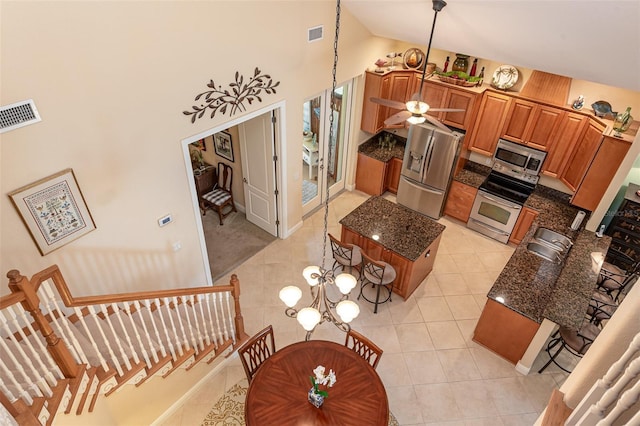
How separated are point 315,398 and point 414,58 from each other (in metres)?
5.75

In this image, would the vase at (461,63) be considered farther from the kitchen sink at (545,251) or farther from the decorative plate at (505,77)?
the kitchen sink at (545,251)

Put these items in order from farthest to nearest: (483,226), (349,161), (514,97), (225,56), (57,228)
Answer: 1. (349,161)
2. (483,226)
3. (514,97)
4. (225,56)
5. (57,228)

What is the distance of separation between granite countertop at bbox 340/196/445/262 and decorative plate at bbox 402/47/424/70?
2.57 meters

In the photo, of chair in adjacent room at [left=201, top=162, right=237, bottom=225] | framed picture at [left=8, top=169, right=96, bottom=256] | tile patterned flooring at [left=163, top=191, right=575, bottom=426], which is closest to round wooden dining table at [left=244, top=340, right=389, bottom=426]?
tile patterned flooring at [left=163, top=191, right=575, bottom=426]

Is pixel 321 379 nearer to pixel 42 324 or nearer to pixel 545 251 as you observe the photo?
pixel 42 324

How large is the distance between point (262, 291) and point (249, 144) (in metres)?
2.32

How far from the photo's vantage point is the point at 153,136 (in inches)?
163

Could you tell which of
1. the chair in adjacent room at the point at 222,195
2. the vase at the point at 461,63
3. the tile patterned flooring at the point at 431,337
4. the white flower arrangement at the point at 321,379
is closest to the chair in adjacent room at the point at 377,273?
the tile patterned flooring at the point at 431,337

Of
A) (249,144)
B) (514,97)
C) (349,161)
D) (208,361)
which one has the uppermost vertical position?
(514,97)

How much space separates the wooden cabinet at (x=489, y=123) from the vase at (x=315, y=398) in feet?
16.6

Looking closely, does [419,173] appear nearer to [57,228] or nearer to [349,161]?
[349,161]

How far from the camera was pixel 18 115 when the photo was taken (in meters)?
3.10

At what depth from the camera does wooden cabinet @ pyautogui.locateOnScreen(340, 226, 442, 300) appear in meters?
5.66

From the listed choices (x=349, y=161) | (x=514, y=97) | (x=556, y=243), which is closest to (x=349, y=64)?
(x=349, y=161)
